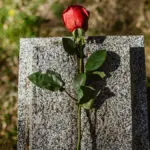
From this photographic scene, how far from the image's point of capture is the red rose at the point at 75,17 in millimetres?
1311

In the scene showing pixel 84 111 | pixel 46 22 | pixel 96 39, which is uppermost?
pixel 46 22

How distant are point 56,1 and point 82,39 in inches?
49.9

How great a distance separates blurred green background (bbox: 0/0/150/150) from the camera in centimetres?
238

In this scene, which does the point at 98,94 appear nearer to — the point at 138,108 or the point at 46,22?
Result: the point at 138,108

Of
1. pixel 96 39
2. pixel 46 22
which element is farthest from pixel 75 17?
pixel 46 22

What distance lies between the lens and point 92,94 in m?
1.34

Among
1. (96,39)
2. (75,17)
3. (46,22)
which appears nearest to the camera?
(75,17)

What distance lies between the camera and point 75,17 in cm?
131

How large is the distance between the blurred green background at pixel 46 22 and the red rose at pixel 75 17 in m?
1.06

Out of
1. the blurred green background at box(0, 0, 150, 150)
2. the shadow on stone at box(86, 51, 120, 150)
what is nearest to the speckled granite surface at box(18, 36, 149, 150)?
the shadow on stone at box(86, 51, 120, 150)

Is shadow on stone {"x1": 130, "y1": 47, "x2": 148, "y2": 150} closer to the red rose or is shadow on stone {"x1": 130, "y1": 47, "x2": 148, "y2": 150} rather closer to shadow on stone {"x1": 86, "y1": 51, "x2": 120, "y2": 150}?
shadow on stone {"x1": 86, "y1": 51, "x2": 120, "y2": 150}

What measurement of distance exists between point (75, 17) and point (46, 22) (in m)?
1.22

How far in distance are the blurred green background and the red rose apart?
106 centimetres

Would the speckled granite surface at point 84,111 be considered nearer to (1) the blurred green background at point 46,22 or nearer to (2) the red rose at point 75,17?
(2) the red rose at point 75,17
